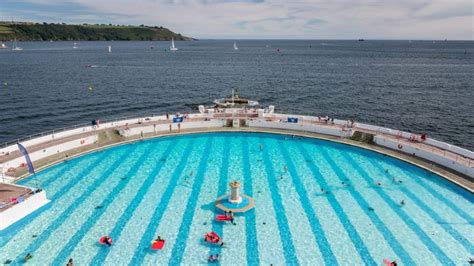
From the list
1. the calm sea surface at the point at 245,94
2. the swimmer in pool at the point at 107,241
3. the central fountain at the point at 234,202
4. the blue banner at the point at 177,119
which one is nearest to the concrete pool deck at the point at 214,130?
the blue banner at the point at 177,119

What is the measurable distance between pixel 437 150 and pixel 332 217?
14423mm

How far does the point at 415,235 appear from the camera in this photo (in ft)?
64.6

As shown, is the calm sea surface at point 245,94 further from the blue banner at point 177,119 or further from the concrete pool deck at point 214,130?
the blue banner at point 177,119

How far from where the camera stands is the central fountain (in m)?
21.9

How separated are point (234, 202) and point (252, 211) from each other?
53.1 inches

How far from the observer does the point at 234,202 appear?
73.7ft

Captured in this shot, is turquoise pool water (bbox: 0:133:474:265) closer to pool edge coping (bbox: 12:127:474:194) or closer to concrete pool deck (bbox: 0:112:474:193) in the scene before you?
pool edge coping (bbox: 12:127:474:194)

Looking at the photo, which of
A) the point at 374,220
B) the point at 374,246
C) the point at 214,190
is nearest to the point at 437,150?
the point at 374,220

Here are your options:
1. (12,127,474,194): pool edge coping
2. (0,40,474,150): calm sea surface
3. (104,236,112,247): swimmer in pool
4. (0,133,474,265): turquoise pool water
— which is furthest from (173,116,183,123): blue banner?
(104,236,112,247): swimmer in pool

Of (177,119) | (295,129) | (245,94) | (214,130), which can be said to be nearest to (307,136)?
(295,129)

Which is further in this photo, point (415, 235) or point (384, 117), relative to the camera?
point (384, 117)

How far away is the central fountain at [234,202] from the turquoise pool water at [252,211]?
0.61 m

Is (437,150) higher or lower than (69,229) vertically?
higher

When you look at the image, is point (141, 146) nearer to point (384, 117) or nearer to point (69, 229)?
point (69, 229)
